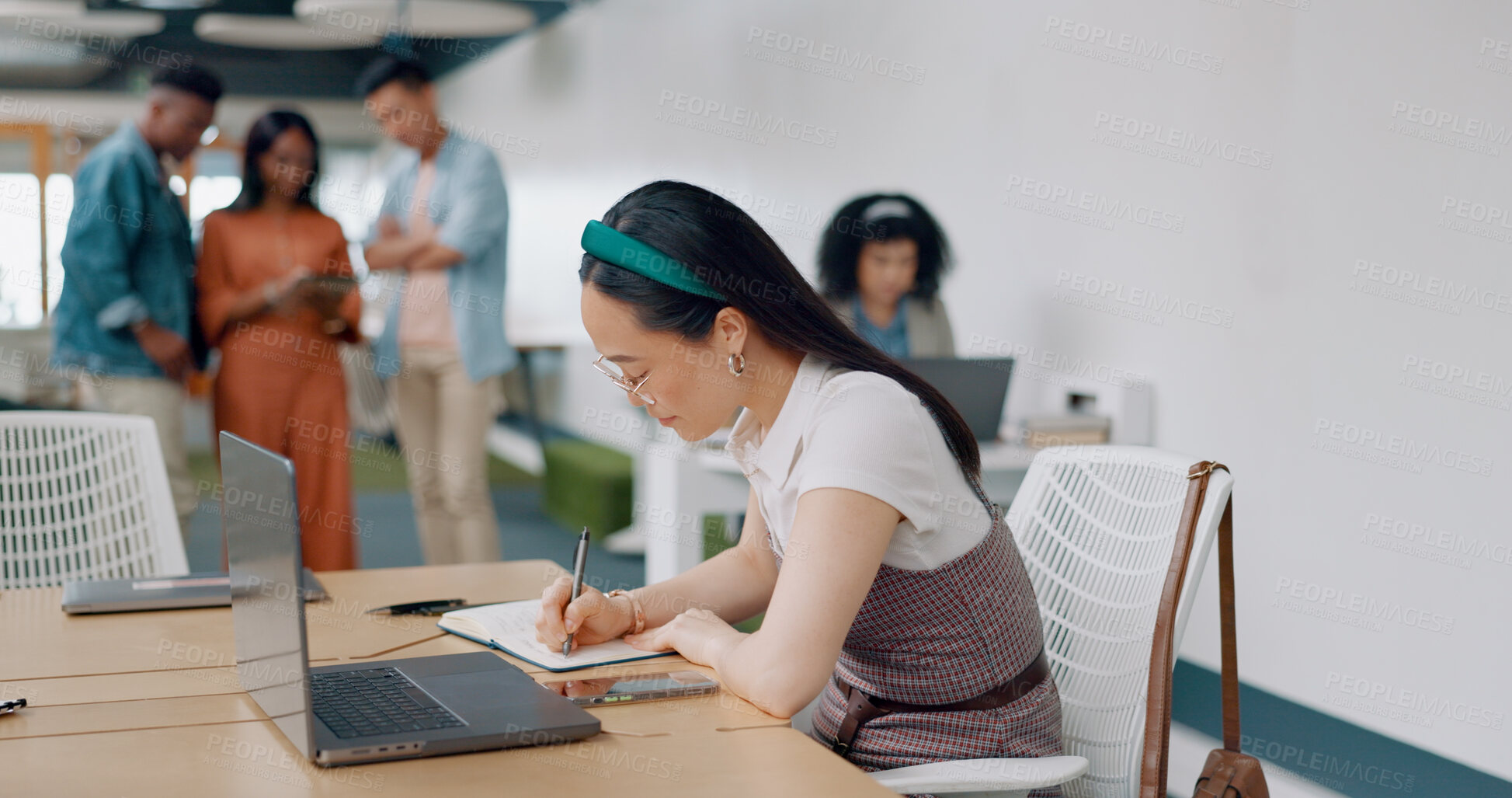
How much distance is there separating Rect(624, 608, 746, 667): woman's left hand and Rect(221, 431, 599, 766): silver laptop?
200 mm

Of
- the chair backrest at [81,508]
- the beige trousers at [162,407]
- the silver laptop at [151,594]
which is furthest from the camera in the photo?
the beige trousers at [162,407]

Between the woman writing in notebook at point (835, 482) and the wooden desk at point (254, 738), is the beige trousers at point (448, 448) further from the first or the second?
the woman writing in notebook at point (835, 482)

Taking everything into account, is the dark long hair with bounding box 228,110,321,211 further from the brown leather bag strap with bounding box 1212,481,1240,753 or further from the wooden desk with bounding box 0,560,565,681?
the brown leather bag strap with bounding box 1212,481,1240,753

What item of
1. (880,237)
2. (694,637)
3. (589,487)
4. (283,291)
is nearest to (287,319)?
(283,291)

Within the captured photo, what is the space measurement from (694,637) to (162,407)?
242 cm

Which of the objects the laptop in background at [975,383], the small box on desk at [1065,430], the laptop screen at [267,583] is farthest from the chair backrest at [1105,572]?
the small box on desk at [1065,430]

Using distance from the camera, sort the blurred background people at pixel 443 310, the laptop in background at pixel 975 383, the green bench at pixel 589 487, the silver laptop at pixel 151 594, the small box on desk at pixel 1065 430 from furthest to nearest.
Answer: the green bench at pixel 589 487, the blurred background people at pixel 443 310, the small box on desk at pixel 1065 430, the laptop in background at pixel 975 383, the silver laptop at pixel 151 594

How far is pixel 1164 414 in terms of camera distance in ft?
10.4

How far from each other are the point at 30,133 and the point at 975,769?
10.9 metres

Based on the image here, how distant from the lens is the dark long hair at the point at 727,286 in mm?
1407

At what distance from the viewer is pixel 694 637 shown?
4.81 feet

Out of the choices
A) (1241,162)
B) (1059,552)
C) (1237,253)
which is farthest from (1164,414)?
(1059,552)

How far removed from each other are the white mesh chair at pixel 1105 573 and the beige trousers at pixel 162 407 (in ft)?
7.88

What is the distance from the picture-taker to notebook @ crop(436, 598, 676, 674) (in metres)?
1.46
